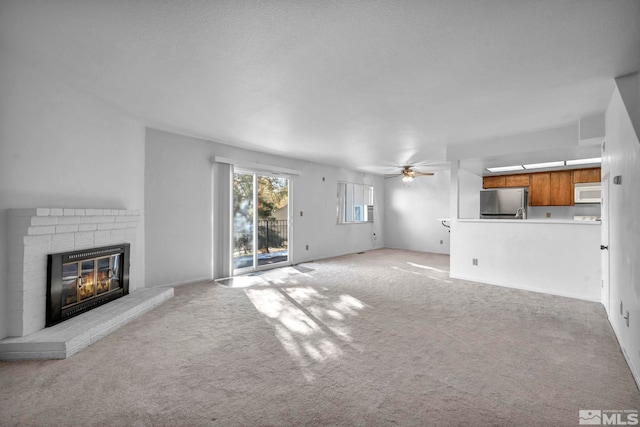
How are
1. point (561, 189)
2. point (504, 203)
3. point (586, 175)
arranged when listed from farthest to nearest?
1. point (504, 203)
2. point (561, 189)
3. point (586, 175)

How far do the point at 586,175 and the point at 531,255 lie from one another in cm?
310

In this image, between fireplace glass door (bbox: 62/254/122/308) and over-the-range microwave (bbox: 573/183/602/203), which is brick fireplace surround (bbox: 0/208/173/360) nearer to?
fireplace glass door (bbox: 62/254/122/308)

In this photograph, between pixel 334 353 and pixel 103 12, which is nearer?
pixel 103 12

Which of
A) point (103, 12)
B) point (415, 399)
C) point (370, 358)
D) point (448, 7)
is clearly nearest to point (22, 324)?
point (103, 12)

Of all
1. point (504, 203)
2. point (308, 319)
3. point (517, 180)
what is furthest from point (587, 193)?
point (308, 319)

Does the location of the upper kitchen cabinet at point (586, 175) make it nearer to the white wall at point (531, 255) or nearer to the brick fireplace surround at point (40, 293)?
the white wall at point (531, 255)

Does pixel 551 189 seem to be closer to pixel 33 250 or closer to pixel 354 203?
pixel 354 203

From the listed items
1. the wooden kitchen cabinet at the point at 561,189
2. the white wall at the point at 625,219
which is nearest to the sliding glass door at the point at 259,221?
the white wall at the point at 625,219

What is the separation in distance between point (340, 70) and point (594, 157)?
A: 5.08 m

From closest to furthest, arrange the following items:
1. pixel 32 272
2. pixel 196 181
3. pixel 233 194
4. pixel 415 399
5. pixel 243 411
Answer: pixel 243 411 < pixel 415 399 < pixel 32 272 < pixel 196 181 < pixel 233 194

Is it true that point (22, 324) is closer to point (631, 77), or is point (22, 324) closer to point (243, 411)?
point (243, 411)

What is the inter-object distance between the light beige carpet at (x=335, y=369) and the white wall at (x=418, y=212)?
4810mm

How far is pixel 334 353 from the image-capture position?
241 centimetres

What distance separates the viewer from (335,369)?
216cm
